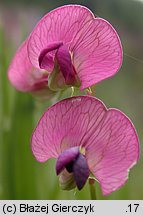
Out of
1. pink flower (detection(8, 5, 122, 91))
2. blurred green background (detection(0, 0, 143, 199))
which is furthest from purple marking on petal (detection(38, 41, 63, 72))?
blurred green background (detection(0, 0, 143, 199))

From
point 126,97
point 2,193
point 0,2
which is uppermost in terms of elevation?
point 0,2

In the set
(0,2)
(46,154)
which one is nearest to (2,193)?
(46,154)

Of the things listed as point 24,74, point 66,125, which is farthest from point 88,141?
point 24,74

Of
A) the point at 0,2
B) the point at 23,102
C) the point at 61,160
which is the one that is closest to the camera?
the point at 61,160

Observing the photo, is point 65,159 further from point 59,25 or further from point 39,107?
point 39,107

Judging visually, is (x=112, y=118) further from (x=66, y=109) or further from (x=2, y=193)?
(x=2, y=193)

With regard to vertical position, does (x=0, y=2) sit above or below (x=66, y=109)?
above

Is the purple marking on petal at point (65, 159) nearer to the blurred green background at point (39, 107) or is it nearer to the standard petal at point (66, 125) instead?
the standard petal at point (66, 125)

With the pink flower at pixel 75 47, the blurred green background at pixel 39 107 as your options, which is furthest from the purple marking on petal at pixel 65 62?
the blurred green background at pixel 39 107
